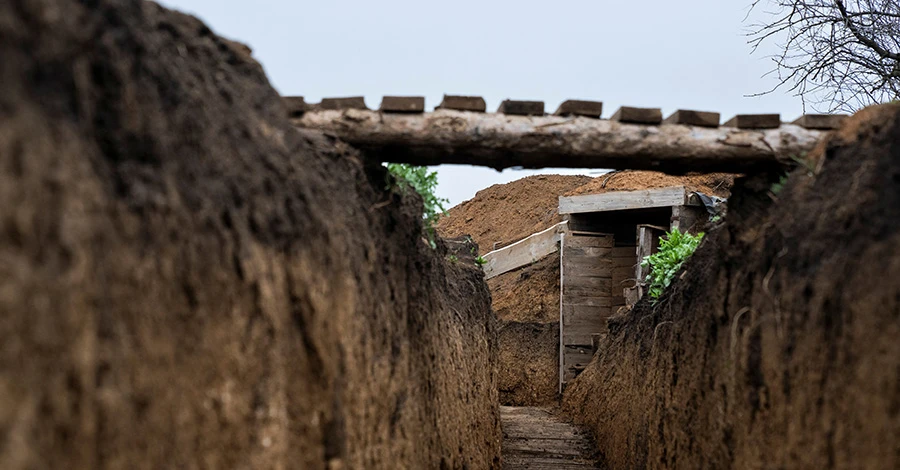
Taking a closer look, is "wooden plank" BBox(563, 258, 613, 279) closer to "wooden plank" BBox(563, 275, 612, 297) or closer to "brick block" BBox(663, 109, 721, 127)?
"wooden plank" BBox(563, 275, 612, 297)

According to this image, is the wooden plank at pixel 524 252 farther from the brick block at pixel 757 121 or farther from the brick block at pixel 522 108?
the brick block at pixel 522 108

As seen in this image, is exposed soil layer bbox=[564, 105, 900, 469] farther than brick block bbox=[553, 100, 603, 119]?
No

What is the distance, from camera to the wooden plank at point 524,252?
19.6 meters

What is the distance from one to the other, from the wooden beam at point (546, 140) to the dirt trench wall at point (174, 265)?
A: 0.31 meters

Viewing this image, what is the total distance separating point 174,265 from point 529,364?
15.9 metres

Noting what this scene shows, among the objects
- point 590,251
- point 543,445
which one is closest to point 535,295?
point 590,251

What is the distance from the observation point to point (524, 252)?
2041 centimetres

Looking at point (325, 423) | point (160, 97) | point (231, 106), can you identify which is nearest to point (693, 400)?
point (325, 423)

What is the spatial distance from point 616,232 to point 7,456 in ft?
54.0

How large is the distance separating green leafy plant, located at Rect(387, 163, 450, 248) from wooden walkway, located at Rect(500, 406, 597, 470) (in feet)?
19.1

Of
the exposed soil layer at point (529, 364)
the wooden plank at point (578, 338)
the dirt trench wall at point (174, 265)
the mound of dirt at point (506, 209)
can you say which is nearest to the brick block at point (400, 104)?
the dirt trench wall at point (174, 265)

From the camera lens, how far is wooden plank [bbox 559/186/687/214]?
15648mm

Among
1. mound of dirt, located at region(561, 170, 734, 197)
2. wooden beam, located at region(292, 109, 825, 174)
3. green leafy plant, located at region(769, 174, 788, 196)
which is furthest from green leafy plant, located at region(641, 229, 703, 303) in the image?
mound of dirt, located at region(561, 170, 734, 197)

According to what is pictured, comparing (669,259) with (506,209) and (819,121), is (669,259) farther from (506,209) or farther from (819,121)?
(506,209)
